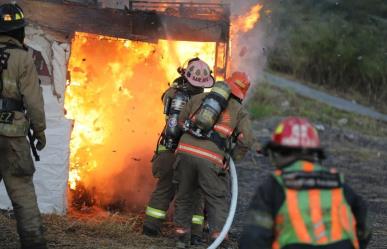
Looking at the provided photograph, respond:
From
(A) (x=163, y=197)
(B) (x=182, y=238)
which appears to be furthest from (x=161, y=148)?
(B) (x=182, y=238)

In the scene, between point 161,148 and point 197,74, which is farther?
point 161,148

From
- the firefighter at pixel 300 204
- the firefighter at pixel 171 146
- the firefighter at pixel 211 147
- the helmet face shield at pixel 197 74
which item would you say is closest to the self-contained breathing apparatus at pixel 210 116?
the firefighter at pixel 211 147

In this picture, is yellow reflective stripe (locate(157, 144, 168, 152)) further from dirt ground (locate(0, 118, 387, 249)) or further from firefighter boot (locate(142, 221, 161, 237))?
dirt ground (locate(0, 118, 387, 249))

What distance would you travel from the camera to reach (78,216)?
8625 mm

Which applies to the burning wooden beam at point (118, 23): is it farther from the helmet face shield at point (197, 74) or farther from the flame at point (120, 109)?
the helmet face shield at point (197, 74)

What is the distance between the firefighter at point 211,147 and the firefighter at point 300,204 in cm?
320

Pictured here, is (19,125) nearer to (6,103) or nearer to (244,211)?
(6,103)

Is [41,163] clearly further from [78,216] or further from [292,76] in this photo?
[292,76]

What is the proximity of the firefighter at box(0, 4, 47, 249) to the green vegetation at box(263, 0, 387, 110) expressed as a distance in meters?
21.9

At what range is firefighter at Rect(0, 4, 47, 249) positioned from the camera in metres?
5.95

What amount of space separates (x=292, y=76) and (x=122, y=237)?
22.9m

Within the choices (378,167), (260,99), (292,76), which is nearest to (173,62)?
(378,167)

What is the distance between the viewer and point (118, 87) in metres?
9.47

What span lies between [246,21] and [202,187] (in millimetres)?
3656
